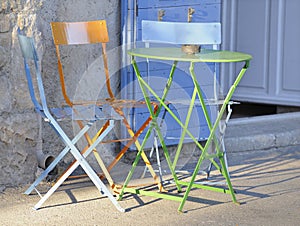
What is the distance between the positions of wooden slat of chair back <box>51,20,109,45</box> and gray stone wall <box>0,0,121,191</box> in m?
0.24

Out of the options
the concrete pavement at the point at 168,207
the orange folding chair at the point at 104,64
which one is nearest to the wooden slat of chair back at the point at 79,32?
the orange folding chair at the point at 104,64

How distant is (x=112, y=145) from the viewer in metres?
5.95

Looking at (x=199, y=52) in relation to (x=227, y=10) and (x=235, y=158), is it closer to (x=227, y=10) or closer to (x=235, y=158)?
(x=235, y=158)

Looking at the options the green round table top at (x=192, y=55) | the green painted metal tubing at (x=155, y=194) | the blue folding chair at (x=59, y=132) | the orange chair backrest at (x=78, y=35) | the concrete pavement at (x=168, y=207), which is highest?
the orange chair backrest at (x=78, y=35)

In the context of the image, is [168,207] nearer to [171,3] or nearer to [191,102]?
[191,102]

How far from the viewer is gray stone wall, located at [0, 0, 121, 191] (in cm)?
534

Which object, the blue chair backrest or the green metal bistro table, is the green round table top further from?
the blue chair backrest

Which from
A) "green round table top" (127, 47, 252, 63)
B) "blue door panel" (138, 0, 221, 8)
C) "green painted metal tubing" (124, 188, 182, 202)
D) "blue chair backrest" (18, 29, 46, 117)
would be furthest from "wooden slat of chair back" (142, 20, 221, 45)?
"green painted metal tubing" (124, 188, 182, 202)

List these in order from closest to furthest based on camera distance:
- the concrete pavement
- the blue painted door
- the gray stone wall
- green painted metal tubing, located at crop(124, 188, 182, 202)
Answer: the concrete pavement → green painted metal tubing, located at crop(124, 188, 182, 202) → the gray stone wall → the blue painted door

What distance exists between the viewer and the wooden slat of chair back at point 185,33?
5.14 metres

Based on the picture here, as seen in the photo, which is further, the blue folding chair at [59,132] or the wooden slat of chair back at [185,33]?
the wooden slat of chair back at [185,33]

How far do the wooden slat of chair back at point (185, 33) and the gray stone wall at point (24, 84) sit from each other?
68cm

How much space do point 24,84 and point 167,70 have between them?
1.17 metres

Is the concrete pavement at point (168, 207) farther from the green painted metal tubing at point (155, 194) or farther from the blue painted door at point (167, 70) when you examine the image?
the blue painted door at point (167, 70)
